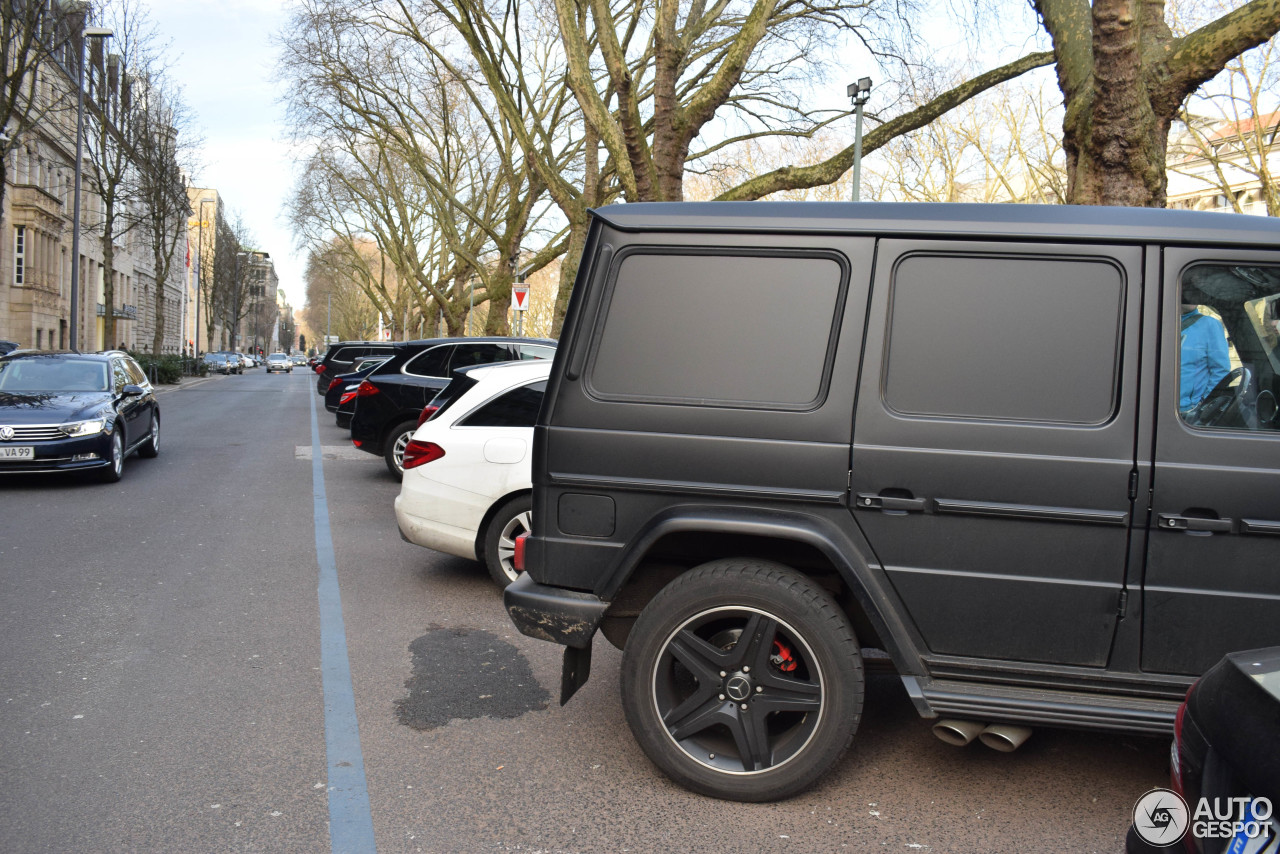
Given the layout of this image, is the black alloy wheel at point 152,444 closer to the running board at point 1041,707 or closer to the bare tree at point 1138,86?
the bare tree at point 1138,86

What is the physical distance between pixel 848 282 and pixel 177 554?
20.0 feet

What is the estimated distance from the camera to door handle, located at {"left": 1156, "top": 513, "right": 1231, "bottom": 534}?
334 cm

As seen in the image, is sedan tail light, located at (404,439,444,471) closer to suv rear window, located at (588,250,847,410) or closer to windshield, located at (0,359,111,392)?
suv rear window, located at (588,250,847,410)

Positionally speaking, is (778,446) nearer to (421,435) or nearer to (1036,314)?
(1036,314)

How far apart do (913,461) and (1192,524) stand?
89 centimetres

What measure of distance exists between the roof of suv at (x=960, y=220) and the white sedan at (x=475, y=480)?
3142 millimetres

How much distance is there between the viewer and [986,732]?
11.6 feet

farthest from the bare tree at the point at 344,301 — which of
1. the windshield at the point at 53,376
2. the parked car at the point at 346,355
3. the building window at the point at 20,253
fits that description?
the windshield at the point at 53,376

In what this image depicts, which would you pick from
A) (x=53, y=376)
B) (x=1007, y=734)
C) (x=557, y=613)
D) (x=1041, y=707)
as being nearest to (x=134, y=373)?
(x=53, y=376)

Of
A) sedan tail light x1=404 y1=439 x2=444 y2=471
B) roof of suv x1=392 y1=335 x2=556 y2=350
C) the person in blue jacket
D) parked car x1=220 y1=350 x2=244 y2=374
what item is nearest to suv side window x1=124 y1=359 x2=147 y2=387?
roof of suv x1=392 y1=335 x2=556 y2=350

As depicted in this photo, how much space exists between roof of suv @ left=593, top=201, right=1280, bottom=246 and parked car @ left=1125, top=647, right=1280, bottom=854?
1.64 metres

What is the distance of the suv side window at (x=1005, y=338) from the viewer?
3471 mm

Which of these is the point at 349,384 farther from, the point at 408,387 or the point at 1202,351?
the point at 1202,351

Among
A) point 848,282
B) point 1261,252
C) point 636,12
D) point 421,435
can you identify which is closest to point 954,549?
point 848,282
